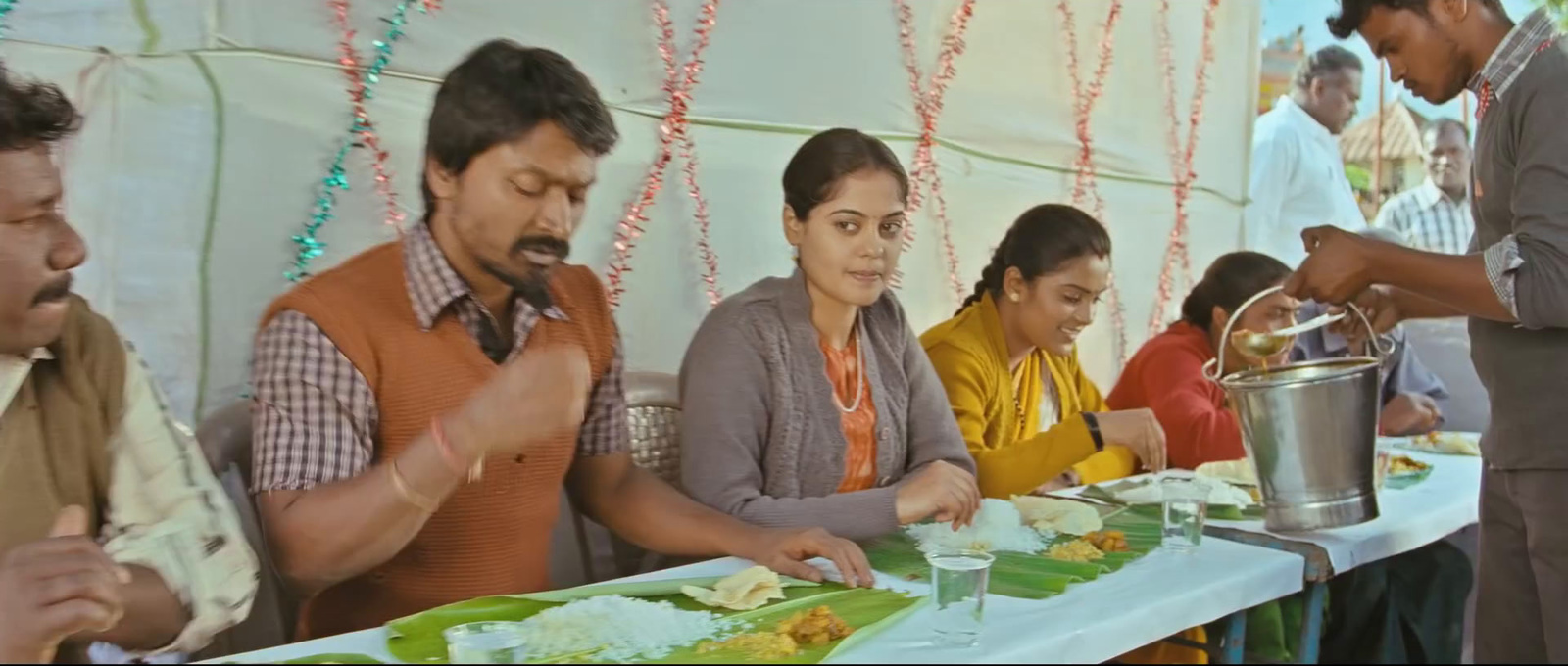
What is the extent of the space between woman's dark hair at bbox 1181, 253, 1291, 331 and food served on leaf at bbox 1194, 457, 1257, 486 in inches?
25.1

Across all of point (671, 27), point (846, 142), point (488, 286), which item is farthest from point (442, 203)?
point (671, 27)

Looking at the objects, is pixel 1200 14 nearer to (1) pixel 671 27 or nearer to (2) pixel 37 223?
(1) pixel 671 27

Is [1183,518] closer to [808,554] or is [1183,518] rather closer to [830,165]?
[808,554]

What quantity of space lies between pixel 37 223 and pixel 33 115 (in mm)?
131

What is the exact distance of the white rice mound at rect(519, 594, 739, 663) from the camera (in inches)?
54.4

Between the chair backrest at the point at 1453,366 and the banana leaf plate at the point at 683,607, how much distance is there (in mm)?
3439

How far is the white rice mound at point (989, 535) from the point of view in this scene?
2.03 metres

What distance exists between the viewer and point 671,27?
116 inches

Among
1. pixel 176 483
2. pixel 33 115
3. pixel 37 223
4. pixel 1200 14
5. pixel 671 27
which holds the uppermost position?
pixel 1200 14

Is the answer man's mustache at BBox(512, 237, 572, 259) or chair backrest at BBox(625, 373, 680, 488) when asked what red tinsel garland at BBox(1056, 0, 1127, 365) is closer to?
chair backrest at BBox(625, 373, 680, 488)

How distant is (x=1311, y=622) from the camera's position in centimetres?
234

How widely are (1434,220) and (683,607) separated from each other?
552 centimetres

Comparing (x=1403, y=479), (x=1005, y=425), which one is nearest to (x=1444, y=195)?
(x=1403, y=479)

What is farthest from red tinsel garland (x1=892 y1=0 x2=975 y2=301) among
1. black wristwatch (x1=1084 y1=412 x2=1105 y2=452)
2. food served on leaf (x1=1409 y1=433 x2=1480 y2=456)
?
food served on leaf (x1=1409 y1=433 x2=1480 y2=456)
